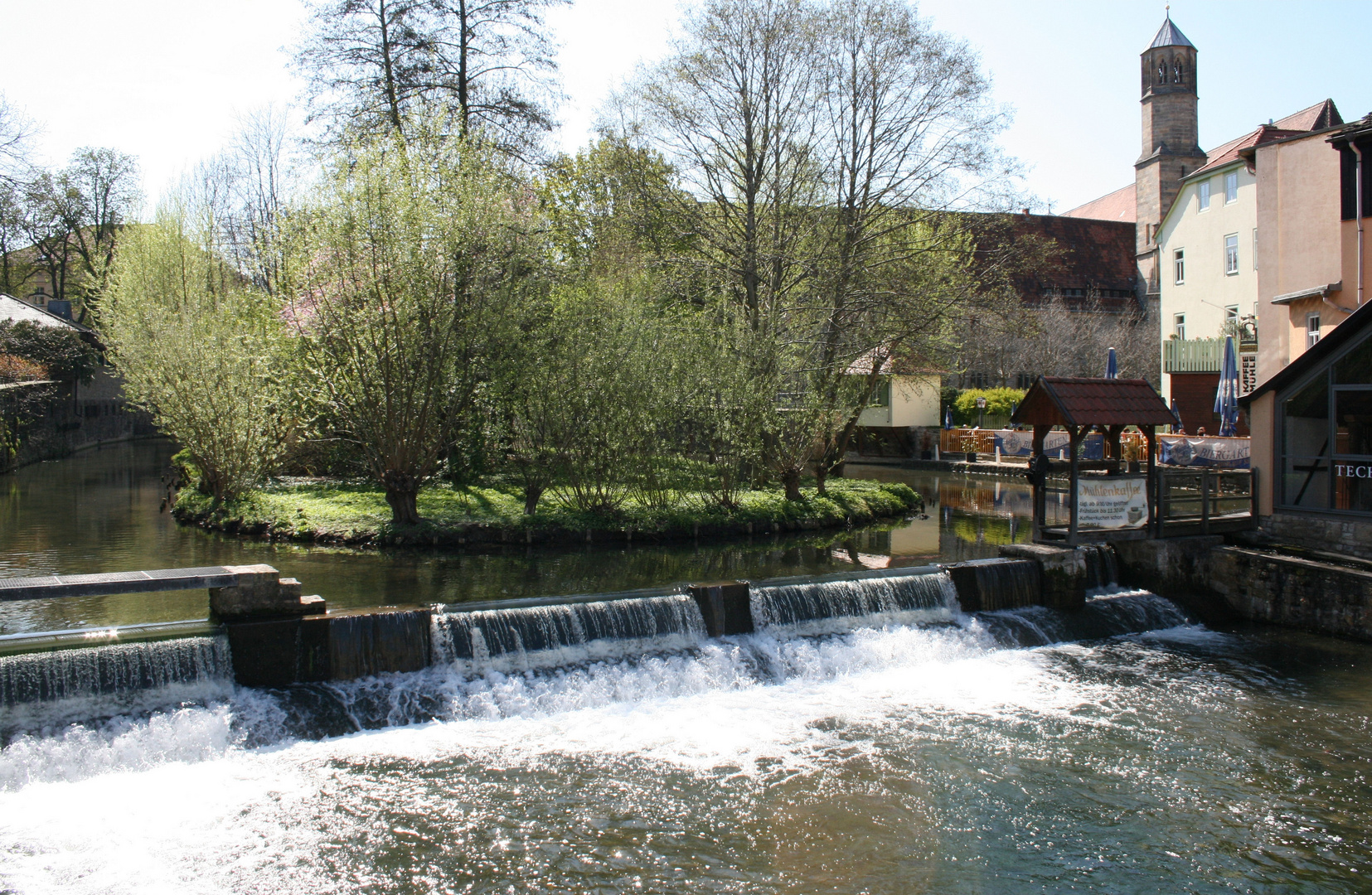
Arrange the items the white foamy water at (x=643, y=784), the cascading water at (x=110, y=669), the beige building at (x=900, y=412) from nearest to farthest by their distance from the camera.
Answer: the white foamy water at (x=643, y=784)
the cascading water at (x=110, y=669)
the beige building at (x=900, y=412)

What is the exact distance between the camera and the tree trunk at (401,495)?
57.5 ft

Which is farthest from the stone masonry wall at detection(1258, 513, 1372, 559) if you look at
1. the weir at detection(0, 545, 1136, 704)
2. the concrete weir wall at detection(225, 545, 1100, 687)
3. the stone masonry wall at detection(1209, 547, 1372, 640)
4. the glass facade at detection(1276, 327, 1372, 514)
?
the concrete weir wall at detection(225, 545, 1100, 687)

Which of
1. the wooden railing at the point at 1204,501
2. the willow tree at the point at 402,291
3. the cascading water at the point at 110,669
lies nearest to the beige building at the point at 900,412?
the wooden railing at the point at 1204,501

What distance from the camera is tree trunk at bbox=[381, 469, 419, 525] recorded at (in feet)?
57.5

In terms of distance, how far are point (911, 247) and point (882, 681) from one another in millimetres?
14679

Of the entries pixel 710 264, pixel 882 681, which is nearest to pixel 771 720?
pixel 882 681

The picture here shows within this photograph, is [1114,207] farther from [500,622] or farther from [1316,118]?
[500,622]

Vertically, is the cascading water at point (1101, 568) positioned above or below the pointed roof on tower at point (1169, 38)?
below

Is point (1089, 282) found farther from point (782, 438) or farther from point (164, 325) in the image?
point (164, 325)

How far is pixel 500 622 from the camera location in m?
10.8

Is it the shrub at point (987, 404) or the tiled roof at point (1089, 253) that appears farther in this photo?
the tiled roof at point (1089, 253)

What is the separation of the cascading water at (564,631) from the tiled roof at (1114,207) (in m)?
69.3

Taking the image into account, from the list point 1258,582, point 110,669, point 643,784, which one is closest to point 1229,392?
point 1258,582

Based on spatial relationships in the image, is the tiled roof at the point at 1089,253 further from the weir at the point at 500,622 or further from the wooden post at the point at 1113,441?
the weir at the point at 500,622
